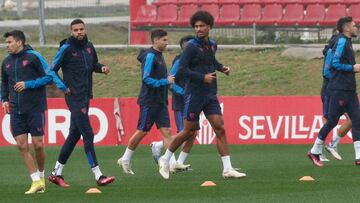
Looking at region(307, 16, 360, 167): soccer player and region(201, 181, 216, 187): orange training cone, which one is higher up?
region(307, 16, 360, 167): soccer player

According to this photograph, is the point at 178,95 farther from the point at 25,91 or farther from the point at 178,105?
the point at 25,91

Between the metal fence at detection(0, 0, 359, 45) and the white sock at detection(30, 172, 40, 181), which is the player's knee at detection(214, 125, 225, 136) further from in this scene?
the metal fence at detection(0, 0, 359, 45)

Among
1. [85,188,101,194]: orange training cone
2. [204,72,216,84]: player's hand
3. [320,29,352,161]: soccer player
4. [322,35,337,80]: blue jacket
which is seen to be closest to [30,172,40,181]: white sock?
[85,188,101,194]: orange training cone

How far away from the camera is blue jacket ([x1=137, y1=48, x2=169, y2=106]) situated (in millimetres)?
14945

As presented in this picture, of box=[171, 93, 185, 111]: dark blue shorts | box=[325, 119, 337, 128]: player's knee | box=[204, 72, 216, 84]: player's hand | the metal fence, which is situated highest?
box=[204, 72, 216, 84]: player's hand

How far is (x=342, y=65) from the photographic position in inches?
601

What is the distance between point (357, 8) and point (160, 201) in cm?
1940

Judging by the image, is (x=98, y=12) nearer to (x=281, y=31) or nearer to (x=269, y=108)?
(x=281, y=31)

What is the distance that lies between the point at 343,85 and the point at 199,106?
8.74 feet

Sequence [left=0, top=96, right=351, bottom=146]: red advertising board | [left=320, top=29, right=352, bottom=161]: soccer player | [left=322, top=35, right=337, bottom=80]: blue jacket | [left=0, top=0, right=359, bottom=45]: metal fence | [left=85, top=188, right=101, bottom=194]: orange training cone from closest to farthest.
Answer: [left=85, top=188, right=101, bottom=194]: orange training cone
[left=322, top=35, right=337, bottom=80]: blue jacket
[left=320, top=29, right=352, bottom=161]: soccer player
[left=0, top=96, right=351, bottom=146]: red advertising board
[left=0, top=0, right=359, bottom=45]: metal fence

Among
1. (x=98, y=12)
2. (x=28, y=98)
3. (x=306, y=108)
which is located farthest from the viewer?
(x=98, y=12)

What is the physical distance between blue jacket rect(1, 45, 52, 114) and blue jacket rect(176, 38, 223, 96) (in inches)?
68.5

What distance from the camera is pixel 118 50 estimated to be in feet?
97.9

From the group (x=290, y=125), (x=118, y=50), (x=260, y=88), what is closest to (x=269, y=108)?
(x=290, y=125)
